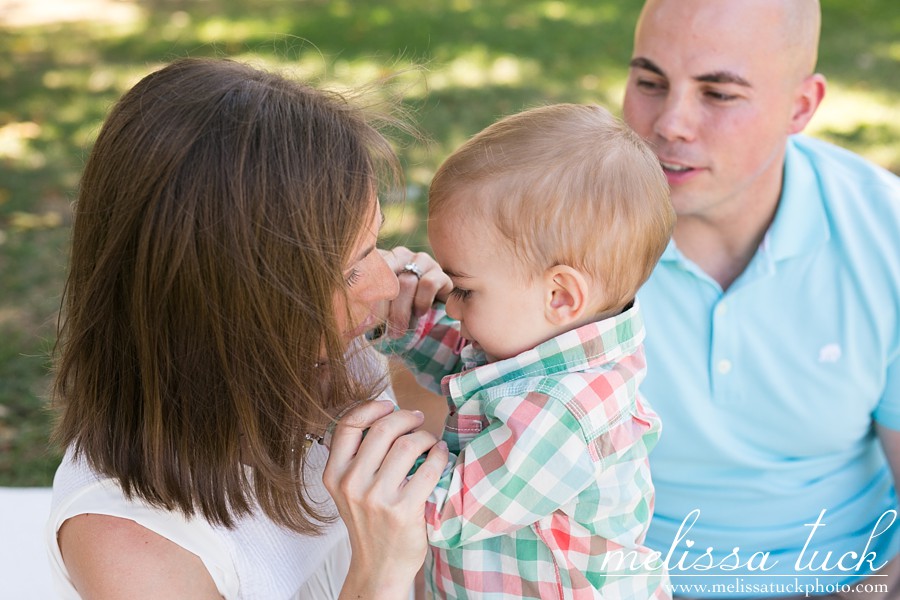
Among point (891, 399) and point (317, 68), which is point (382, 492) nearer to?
point (891, 399)

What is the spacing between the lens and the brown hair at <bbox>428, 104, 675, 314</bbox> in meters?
1.94

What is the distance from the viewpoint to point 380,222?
1.98m

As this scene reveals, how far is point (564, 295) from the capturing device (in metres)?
2.01

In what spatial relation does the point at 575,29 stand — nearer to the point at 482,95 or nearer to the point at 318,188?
the point at 482,95

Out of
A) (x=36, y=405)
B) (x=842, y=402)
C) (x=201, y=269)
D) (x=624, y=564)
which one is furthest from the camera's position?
(x=36, y=405)

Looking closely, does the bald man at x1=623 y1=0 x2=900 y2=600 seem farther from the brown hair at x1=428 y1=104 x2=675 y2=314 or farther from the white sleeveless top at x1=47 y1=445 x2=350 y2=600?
the white sleeveless top at x1=47 y1=445 x2=350 y2=600

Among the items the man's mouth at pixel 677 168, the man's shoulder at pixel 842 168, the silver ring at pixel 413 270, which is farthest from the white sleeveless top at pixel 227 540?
the man's shoulder at pixel 842 168

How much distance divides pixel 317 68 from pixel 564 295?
488 cm

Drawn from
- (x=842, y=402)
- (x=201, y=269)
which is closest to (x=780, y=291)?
(x=842, y=402)

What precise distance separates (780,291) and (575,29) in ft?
25.4

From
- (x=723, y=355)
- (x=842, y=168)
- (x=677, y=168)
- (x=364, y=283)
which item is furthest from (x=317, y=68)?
(x=364, y=283)

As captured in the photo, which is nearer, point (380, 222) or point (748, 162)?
point (380, 222)

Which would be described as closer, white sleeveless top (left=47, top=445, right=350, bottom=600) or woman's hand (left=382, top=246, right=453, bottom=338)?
white sleeveless top (left=47, top=445, right=350, bottom=600)

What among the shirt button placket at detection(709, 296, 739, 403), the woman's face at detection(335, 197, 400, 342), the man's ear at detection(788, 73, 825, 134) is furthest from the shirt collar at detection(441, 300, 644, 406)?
the man's ear at detection(788, 73, 825, 134)
